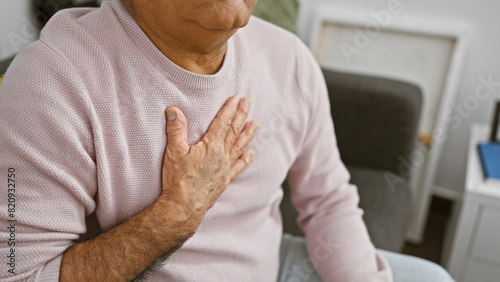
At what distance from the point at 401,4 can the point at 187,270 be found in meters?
1.57

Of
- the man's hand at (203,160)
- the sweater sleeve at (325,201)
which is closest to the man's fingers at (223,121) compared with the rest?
the man's hand at (203,160)

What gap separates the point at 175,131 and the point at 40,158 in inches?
7.2

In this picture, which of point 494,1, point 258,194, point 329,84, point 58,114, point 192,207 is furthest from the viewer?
point 494,1

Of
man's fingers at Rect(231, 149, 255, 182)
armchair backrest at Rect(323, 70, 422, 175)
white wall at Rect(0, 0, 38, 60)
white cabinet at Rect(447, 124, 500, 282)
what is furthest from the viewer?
armchair backrest at Rect(323, 70, 422, 175)

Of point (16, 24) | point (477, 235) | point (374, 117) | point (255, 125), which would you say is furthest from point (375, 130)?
point (16, 24)

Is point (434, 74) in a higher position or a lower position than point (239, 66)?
lower

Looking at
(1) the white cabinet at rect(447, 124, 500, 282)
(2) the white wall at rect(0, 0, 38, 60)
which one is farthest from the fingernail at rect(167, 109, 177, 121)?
(1) the white cabinet at rect(447, 124, 500, 282)

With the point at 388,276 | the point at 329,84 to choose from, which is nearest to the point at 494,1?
the point at 329,84

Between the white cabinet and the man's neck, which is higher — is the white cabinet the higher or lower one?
the lower one

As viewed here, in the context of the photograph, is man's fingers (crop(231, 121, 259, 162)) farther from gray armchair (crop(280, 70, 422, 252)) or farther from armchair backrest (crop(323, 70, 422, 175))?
armchair backrest (crop(323, 70, 422, 175))

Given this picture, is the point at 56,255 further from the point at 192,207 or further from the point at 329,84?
the point at 329,84

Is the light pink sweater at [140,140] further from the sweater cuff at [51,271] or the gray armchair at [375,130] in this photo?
the gray armchair at [375,130]

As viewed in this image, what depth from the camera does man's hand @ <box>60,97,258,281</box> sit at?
627 millimetres

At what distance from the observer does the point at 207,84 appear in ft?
2.33
